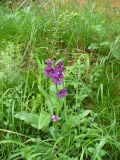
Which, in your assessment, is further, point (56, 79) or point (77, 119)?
point (77, 119)

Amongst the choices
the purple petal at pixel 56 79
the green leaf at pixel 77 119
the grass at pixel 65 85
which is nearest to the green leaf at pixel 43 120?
the grass at pixel 65 85

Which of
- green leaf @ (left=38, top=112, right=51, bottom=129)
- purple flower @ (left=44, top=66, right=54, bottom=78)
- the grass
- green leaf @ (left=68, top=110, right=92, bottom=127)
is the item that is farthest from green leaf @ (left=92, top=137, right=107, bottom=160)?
purple flower @ (left=44, top=66, right=54, bottom=78)

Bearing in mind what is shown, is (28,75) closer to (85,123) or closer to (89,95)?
(89,95)

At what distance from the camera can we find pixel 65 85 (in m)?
2.97

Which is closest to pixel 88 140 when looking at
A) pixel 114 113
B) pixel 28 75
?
pixel 114 113

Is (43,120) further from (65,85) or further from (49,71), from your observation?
(65,85)

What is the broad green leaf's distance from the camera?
2.61 metres

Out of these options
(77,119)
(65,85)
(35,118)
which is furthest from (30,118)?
(65,85)

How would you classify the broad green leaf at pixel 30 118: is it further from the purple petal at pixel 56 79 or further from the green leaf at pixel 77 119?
the purple petal at pixel 56 79

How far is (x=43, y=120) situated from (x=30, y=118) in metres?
0.10

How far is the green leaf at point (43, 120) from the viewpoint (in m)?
2.53

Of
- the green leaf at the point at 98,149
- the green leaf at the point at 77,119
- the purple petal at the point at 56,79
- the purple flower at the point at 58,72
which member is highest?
the purple flower at the point at 58,72

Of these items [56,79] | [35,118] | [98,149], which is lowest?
[98,149]

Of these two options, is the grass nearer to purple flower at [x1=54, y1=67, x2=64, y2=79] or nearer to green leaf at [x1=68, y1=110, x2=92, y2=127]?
green leaf at [x1=68, y1=110, x2=92, y2=127]
